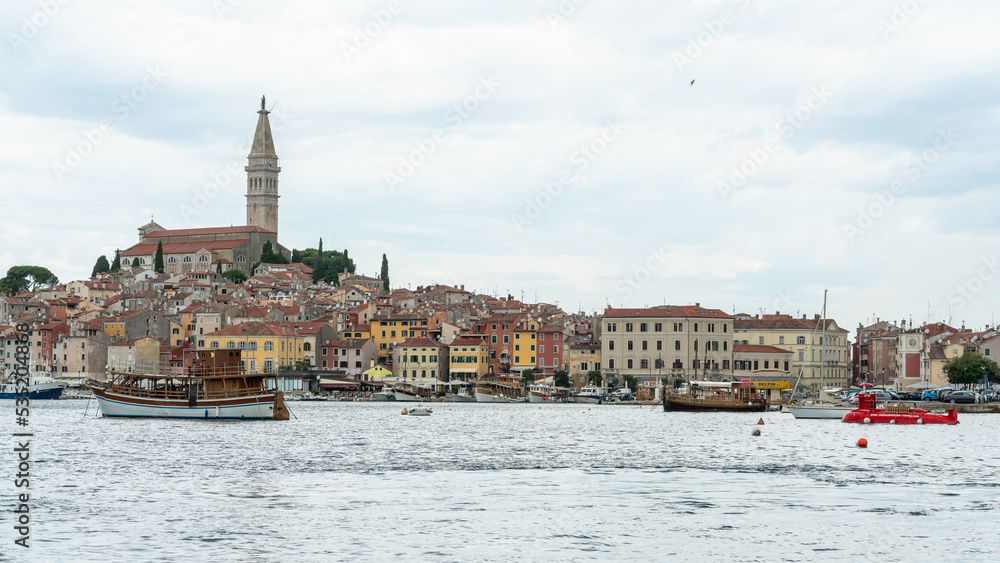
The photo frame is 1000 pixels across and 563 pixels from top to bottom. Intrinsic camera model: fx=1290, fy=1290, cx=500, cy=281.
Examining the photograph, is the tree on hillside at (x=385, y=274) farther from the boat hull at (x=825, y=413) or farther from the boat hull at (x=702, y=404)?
the boat hull at (x=825, y=413)

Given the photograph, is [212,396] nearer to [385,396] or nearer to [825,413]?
[825,413]

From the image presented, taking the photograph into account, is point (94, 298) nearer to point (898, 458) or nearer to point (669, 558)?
point (898, 458)

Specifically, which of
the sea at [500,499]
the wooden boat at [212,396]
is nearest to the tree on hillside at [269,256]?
the wooden boat at [212,396]

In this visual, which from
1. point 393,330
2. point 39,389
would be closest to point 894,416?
point 393,330

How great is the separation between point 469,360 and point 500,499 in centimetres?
9523

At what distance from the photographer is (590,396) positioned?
111875 millimetres

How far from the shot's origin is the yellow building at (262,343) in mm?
122375

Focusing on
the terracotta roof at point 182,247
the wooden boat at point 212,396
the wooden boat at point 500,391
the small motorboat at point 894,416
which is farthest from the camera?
the terracotta roof at point 182,247

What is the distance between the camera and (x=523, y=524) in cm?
2423

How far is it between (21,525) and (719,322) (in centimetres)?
9800

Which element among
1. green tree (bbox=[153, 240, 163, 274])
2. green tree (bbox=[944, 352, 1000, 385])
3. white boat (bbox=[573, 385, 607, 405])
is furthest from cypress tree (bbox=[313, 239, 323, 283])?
green tree (bbox=[944, 352, 1000, 385])

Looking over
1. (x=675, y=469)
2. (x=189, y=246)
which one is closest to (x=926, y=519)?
(x=675, y=469)

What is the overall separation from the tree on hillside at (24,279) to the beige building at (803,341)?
107 m

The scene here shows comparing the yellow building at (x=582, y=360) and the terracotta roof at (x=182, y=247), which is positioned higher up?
Result: the terracotta roof at (x=182, y=247)
